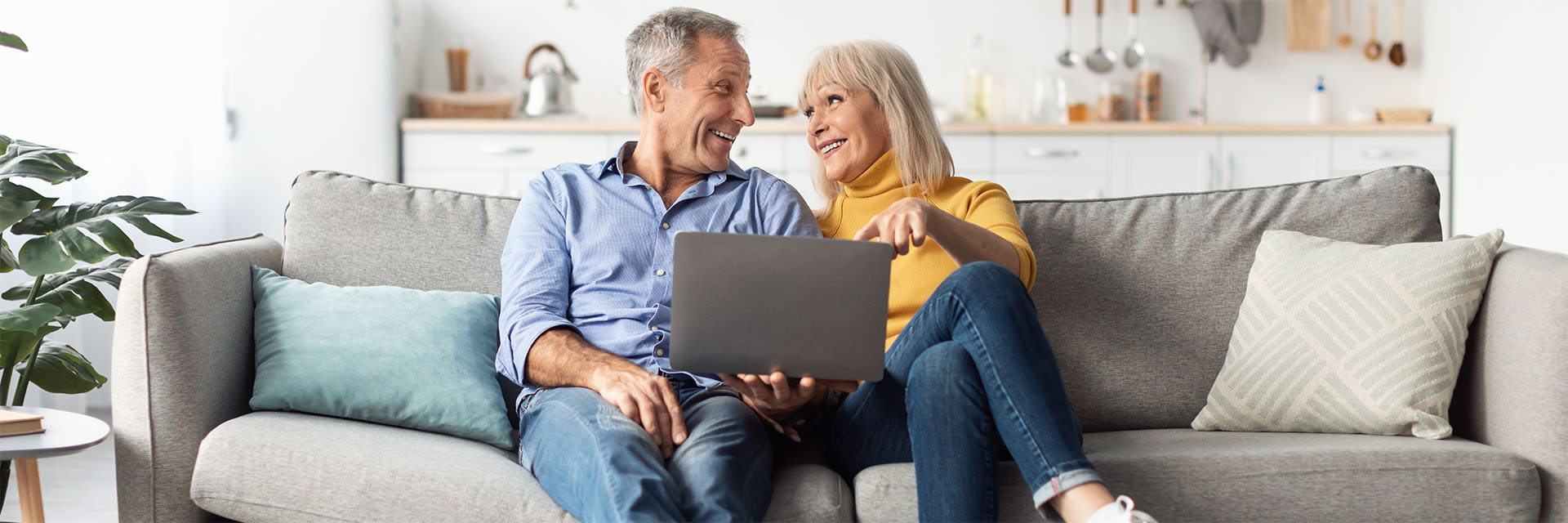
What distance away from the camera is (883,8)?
4703mm

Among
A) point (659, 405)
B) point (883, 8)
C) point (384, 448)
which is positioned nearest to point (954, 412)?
point (659, 405)

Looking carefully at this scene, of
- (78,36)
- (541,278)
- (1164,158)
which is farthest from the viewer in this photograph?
(1164,158)

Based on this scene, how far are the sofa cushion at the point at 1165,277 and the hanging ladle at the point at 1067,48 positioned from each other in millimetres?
2759

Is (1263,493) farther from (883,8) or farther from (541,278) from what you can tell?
(883,8)

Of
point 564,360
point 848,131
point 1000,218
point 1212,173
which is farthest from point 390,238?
point 1212,173

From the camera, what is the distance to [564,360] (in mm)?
1564

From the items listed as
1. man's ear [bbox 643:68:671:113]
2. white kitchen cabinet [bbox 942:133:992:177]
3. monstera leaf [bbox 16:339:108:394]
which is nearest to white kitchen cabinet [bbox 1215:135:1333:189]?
white kitchen cabinet [bbox 942:133:992:177]

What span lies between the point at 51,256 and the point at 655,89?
101 centimetres

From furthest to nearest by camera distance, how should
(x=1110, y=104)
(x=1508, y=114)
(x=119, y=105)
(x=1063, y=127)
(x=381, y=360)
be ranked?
(x=1110, y=104)
(x=1063, y=127)
(x=1508, y=114)
(x=119, y=105)
(x=381, y=360)

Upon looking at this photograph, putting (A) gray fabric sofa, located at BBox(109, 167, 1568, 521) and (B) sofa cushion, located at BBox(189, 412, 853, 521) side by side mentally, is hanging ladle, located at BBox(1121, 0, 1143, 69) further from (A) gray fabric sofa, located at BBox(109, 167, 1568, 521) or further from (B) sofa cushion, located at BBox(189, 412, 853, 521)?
(B) sofa cushion, located at BBox(189, 412, 853, 521)

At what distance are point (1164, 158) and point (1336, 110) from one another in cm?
100

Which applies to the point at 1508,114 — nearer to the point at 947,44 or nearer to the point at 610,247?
the point at 947,44

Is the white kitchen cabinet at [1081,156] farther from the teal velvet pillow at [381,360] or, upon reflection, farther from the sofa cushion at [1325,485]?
the sofa cushion at [1325,485]

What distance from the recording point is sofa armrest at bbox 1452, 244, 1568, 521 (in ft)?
5.04
